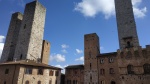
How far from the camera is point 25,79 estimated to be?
28219mm

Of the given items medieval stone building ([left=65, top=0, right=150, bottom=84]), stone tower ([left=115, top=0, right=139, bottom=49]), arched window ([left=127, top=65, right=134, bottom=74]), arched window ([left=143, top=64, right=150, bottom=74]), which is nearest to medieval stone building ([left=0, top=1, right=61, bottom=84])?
medieval stone building ([left=65, top=0, right=150, bottom=84])

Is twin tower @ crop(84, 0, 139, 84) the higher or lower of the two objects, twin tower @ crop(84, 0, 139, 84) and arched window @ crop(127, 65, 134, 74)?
the higher

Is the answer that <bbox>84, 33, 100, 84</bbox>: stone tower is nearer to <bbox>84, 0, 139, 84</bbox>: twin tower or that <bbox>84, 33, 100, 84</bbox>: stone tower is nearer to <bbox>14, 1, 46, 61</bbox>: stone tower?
<bbox>84, 0, 139, 84</bbox>: twin tower

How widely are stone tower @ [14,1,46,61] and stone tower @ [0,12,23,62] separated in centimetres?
409

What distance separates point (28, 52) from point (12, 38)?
38.0 ft

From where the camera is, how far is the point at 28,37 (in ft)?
128

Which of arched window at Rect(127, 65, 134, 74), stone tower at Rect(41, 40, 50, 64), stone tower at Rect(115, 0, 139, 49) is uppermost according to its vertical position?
stone tower at Rect(115, 0, 139, 49)

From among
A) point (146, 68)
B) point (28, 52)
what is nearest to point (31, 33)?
point (28, 52)

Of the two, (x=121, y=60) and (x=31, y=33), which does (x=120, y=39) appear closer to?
(x=121, y=60)

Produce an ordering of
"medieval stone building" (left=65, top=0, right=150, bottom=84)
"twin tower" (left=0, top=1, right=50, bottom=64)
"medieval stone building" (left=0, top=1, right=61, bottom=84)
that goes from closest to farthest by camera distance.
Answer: "medieval stone building" (left=0, top=1, right=61, bottom=84) < "medieval stone building" (left=65, top=0, right=150, bottom=84) < "twin tower" (left=0, top=1, right=50, bottom=64)

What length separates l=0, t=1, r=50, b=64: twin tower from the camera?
127 ft

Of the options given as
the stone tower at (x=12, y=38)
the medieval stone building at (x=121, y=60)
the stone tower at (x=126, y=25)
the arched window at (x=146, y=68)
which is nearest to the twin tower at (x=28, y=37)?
the stone tower at (x=12, y=38)

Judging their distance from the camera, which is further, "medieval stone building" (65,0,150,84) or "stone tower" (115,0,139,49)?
"stone tower" (115,0,139,49)

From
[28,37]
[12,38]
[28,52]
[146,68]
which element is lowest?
[146,68]
